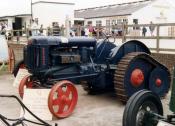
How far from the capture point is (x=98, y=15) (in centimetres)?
4175

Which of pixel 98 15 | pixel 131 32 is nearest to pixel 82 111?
pixel 131 32

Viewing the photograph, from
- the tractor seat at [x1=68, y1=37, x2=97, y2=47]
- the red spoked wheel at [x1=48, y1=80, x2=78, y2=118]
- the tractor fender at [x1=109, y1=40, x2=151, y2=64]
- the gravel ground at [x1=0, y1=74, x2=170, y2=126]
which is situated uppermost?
the tractor seat at [x1=68, y1=37, x2=97, y2=47]

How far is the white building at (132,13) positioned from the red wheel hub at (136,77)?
27350mm

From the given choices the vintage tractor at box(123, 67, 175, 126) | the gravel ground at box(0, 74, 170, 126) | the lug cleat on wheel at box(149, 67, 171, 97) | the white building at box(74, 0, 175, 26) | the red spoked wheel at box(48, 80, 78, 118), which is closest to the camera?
the vintage tractor at box(123, 67, 175, 126)

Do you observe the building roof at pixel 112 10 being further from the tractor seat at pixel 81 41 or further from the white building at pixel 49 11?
the tractor seat at pixel 81 41

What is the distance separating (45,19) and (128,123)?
110ft

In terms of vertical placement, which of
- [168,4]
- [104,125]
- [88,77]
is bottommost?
[104,125]

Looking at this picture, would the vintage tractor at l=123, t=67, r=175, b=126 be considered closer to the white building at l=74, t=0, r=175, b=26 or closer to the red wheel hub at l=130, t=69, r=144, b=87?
the red wheel hub at l=130, t=69, r=144, b=87

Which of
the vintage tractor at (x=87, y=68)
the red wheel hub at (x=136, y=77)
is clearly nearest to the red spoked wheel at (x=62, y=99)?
the vintage tractor at (x=87, y=68)

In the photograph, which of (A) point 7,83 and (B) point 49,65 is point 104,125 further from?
(A) point 7,83

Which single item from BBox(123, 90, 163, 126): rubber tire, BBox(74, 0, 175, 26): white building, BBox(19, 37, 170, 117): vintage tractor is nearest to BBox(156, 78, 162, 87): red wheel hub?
BBox(19, 37, 170, 117): vintage tractor

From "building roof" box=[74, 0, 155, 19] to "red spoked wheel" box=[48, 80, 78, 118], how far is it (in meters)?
31.5

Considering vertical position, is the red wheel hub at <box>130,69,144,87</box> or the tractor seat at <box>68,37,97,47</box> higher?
the tractor seat at <box>68,37,97,47</box>

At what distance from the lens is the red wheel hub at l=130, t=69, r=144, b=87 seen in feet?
Result: 25.7
